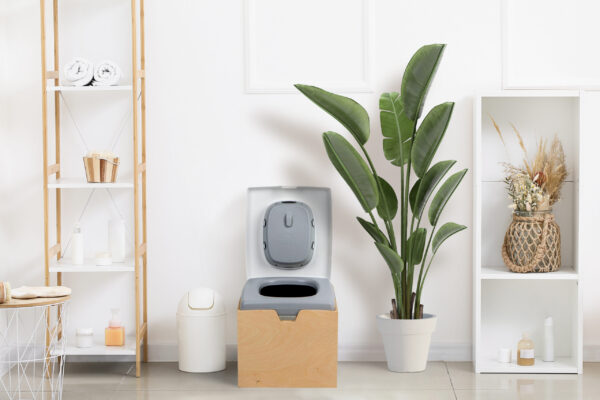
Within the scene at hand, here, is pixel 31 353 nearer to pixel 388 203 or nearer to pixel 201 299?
pixel 201 299

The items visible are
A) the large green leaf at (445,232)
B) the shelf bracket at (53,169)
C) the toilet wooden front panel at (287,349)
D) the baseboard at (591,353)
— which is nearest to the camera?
the toilet wooden front panel at (287,349)

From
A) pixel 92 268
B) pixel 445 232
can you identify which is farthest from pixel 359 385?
pixel 92 268

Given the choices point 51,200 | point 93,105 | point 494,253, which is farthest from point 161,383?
point 494,253

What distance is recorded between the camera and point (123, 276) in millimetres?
3771

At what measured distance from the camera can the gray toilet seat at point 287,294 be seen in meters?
3.21

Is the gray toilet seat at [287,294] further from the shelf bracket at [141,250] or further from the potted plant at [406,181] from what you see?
the shelf bracket at [141,250]

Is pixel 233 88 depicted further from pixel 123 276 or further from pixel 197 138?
pixel 123 276

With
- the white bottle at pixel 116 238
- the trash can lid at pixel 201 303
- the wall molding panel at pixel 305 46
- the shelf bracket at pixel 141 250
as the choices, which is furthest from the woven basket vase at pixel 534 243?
the white bottle at pixel 116 238

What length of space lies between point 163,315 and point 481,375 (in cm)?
153

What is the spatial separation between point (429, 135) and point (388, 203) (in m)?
0.39

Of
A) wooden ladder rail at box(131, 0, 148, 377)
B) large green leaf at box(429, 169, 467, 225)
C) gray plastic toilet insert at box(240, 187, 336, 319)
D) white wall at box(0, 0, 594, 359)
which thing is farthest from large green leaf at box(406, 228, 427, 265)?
wooden ladder rail at box(131, 0, 148, 377)

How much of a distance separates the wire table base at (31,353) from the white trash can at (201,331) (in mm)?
526

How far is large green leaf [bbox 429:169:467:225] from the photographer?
342 centimetres

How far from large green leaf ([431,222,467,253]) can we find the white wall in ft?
0.91
